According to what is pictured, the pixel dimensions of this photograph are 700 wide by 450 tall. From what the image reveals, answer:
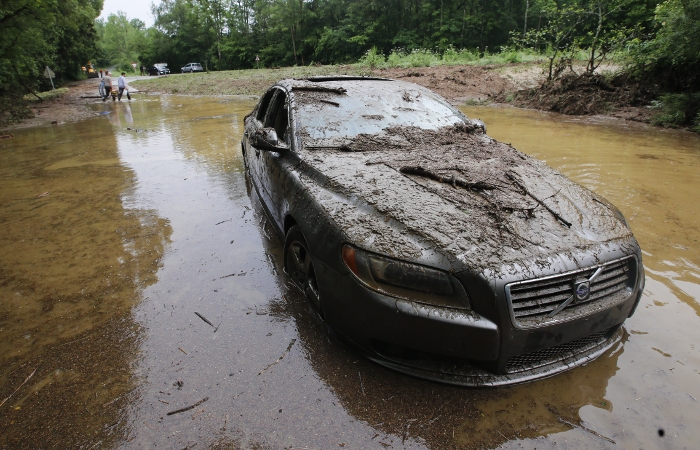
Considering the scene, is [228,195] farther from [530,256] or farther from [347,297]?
[530,256]

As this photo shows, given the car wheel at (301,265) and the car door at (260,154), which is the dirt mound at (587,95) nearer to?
the car door at (260,154)

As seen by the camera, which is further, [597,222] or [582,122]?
[582,122]

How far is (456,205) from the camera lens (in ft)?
7.75

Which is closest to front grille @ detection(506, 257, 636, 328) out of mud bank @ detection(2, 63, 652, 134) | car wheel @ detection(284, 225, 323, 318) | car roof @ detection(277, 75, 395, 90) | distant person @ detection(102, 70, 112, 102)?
car wheel @ detection(284, 225, 323, 318)

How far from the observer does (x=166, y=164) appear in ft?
23.9

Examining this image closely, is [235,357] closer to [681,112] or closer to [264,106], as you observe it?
[264,106]

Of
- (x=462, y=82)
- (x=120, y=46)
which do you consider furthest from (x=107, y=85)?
(x=120, y=46)

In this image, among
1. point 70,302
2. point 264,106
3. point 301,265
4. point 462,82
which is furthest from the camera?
point 462,82

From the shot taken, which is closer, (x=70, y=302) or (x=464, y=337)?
(x=464, y=337)

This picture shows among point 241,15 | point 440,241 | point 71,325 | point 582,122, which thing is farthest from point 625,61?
point 241,15

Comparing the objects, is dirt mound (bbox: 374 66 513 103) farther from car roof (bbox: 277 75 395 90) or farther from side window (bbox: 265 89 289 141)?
side window (bbox: 265 89 289 141)

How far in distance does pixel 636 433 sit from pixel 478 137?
8.87ft

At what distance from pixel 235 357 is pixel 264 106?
3410mm

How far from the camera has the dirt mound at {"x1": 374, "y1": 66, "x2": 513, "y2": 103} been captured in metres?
15.8
